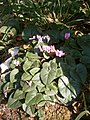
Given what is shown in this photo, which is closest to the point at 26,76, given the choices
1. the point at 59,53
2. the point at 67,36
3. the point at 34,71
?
the point at 34,71

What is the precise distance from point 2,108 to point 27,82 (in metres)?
0.35

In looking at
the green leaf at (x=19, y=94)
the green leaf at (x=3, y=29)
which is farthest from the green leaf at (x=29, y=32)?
the green leaf at (x=19, y=94)

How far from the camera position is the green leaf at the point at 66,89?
9.63 feet

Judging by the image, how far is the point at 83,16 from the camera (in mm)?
3617

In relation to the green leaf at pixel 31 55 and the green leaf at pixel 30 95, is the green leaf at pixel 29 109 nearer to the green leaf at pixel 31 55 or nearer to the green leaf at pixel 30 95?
the green leaf at pixel 30 95

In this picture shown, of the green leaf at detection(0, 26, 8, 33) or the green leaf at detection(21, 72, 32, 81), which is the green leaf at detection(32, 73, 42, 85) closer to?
the green leaf at detection(21, 72, 32, 81)

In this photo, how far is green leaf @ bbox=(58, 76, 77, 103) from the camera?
2936 millimetres

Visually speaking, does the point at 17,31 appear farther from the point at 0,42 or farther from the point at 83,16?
the point at 83,16

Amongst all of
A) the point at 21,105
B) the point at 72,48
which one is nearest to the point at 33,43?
the point at 72,48

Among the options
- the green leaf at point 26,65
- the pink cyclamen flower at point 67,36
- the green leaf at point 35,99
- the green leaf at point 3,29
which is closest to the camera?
the green leaf at point 35,99

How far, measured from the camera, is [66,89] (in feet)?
9.68

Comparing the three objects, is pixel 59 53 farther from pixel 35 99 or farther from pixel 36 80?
pixel 35 99

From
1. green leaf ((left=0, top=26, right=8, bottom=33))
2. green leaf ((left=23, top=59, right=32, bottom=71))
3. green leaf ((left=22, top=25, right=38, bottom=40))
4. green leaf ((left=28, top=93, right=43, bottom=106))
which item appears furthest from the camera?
green leaf ((left=0, top=26, right=8, bottom=33))

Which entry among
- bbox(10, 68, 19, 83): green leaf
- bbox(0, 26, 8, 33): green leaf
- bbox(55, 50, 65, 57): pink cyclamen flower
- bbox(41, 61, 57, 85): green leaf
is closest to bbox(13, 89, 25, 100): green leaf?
bbox(10, 68, 19, 83): green leaf
